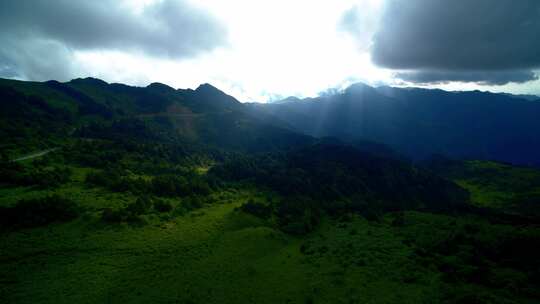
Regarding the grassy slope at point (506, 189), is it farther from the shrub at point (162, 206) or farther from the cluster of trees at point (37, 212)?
the cluster of trees at point (37, 212)

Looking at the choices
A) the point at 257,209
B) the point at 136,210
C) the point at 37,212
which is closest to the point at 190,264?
the point at 136,210

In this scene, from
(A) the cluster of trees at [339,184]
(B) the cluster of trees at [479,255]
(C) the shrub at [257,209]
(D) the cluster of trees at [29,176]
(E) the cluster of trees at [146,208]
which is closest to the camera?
(B) the cluster of trees at [479,255]

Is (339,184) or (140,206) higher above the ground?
(140,206)

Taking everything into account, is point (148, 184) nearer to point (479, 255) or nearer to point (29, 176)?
point (29, 176)

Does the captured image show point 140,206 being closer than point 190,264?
No

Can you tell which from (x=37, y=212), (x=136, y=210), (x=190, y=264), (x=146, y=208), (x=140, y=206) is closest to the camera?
(x=190, y=264)

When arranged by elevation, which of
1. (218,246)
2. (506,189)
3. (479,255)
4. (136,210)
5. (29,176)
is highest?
(29,176)

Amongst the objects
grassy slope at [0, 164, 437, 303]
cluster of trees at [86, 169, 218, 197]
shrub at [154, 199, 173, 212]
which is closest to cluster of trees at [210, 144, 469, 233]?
grassy slope at [0, 164, 437, 303]

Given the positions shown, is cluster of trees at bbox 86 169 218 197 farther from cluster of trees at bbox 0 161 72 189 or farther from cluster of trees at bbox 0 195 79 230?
cluster of trees at bbox 0 195 79 230

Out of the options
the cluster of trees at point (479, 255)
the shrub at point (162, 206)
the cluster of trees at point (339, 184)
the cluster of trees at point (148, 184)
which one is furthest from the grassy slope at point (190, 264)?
the cluster of trees at point (339, 184)

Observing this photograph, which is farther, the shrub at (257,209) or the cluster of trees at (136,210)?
the shrub at (257,209)
